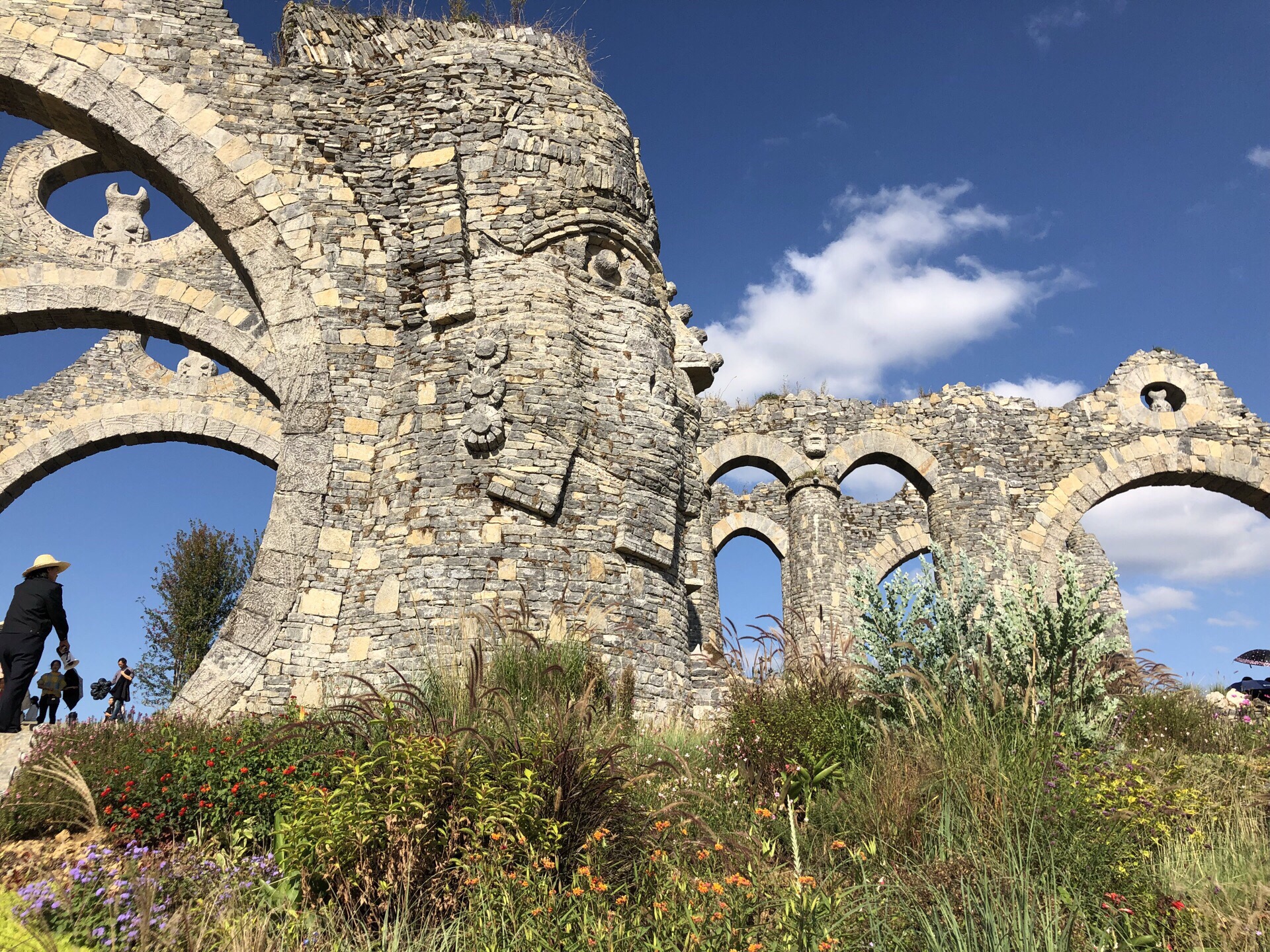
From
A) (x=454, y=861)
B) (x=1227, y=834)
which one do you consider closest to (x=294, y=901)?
(x=454, y=861)

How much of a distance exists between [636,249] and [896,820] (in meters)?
6.00

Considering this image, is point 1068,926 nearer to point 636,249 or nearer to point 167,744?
point 167,744

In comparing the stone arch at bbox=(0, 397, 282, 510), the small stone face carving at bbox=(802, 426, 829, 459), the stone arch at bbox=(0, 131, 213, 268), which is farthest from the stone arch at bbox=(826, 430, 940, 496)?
the stone arch at bbox=(0, 131, 213, 268)

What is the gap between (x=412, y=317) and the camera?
7434 millimetres

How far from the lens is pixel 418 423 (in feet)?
23.0

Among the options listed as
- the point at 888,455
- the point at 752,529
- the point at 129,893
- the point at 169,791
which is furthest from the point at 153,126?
the point at 752,529

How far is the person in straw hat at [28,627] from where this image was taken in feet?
17.9

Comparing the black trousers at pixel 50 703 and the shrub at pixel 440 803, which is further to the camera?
the black trousers at pixel 50 703

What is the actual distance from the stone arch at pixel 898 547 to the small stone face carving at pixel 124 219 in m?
17.1

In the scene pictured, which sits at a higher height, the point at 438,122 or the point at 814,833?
the point at 438,122

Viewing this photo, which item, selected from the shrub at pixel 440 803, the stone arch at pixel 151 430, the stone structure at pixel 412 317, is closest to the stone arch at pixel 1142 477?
the stone structure at pixel 412 317

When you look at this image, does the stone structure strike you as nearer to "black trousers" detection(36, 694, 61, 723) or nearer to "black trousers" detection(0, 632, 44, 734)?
"black trousers" detection(0, 632, 44, 734)

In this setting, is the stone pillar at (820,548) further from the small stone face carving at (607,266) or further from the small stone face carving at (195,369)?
the small stone face carving at (195,369)

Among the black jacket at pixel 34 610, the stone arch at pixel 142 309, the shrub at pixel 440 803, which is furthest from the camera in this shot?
the stone arch at pixel 142 309
